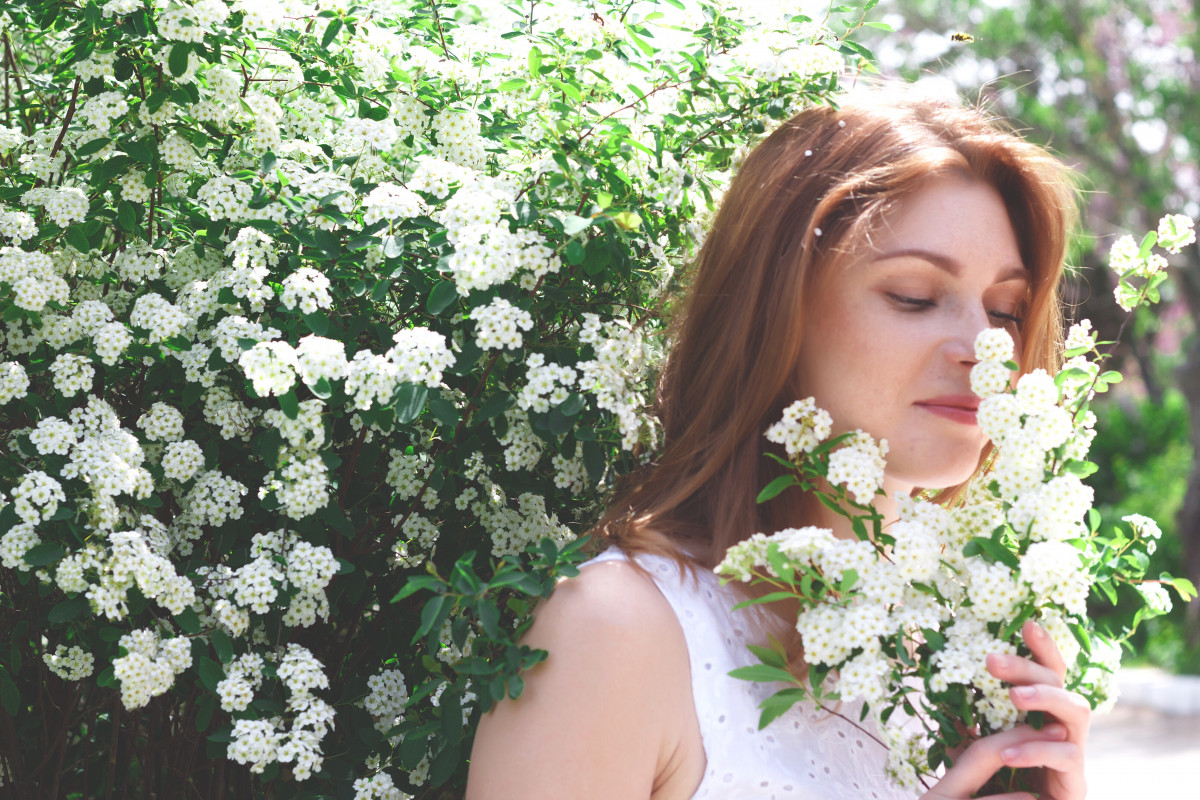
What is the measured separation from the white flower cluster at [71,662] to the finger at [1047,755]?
4.51 feet

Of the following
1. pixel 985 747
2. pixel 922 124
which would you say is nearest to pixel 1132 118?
pixel 922 124

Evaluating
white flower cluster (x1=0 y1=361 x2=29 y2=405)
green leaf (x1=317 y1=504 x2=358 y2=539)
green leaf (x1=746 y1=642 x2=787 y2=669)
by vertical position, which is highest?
green leaf (x1=746 y1=642 x2=787 y2=669)

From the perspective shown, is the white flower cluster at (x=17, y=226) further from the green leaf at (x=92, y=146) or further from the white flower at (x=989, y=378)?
the white flower at (x=989, y=378)

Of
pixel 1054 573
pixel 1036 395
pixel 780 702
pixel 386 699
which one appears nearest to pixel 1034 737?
pixel 1054 573

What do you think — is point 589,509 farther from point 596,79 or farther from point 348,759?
point 596,79

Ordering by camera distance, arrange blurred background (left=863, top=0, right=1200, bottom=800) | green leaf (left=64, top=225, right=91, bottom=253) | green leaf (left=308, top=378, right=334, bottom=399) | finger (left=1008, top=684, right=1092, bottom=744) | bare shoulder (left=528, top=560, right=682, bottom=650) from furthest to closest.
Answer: blurred background (left=863, top=0, right=1200, bottom=800), green leaf (left=64, top=225, right=91, bottom=253), green leaf (left=308, top=378, right=334, bottom=399), bare shoulder (left=528, top=560, right=682, bottom=650), finger (left=1008, top=684, right=1092, bottom=744)

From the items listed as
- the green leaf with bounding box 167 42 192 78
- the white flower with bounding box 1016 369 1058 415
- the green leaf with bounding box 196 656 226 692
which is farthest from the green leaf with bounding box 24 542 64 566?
the white flower with bounding box 1016 369 1058 415

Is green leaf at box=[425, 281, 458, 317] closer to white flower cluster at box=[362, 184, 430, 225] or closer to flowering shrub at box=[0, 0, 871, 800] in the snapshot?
flowering shrub at box=[0, 0, 871, 800]

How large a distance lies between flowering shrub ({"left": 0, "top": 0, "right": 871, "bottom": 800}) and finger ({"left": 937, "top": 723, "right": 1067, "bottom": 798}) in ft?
1.83

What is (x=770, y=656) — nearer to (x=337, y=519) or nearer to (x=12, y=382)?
(x=337, y=519)

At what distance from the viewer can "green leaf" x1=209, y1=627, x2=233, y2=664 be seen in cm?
163

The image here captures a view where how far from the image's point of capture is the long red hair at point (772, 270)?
5.76 ft

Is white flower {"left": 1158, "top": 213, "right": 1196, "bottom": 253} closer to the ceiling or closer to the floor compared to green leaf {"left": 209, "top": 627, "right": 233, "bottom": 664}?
closer to the ceiling

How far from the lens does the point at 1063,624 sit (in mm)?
1470
